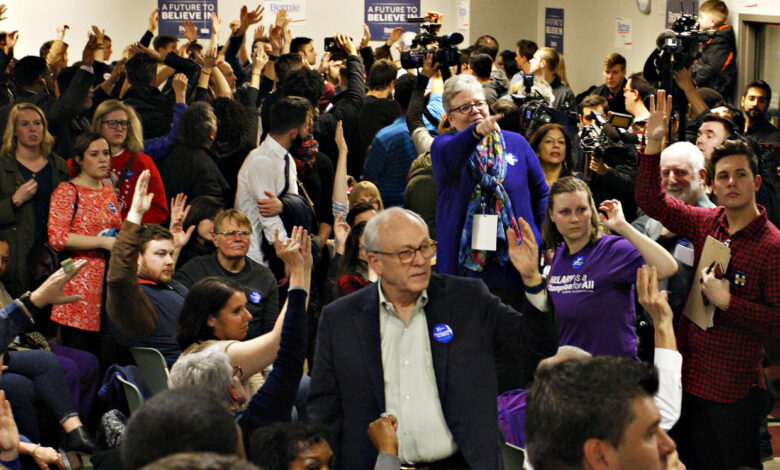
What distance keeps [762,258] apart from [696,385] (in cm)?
53

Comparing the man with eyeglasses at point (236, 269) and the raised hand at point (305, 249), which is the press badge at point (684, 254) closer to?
the raised hand at point (305, 249)

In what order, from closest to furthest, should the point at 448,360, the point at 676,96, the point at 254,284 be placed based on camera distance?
the point at 448,360 → the point at 254,284 → the point at 676,96

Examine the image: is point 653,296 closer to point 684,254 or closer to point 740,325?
point 740,325

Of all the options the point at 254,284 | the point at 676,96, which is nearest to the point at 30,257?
the point at 254,284

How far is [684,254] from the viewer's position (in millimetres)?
4309

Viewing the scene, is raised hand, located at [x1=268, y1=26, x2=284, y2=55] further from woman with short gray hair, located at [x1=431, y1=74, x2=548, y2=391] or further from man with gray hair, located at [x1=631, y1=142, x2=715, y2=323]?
man with gray hair, located at [x1=631, y1=142, x2=715, y2=323]

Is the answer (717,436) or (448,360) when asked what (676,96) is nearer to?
(717,436)

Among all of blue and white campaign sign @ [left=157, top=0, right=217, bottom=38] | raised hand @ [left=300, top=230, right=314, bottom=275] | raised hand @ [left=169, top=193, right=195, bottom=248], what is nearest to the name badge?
raised hand @ [left=300, top=230, right=314, bottom=275]

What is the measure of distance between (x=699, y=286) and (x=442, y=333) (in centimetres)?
132

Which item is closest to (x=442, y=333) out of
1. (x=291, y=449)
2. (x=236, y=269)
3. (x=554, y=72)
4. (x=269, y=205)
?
(x=291, y=449)

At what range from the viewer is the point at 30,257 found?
5.27 meters

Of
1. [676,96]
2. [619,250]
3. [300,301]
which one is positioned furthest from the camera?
[676,96]

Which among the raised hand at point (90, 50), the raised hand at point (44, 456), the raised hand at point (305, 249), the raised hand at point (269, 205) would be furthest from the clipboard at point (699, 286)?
the raised hand at point (90, 50)

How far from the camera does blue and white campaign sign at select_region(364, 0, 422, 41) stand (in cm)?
1305
